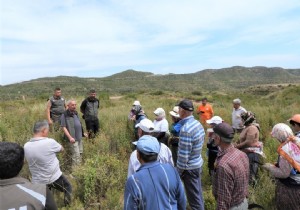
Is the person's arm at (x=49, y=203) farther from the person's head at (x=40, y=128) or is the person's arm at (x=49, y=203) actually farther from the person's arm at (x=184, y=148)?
the person's arm at (x=184, y=148)

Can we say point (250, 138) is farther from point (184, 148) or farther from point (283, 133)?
point (283, 133)

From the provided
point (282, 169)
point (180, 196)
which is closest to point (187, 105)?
point (282, 169)

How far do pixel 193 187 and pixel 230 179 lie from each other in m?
1.68

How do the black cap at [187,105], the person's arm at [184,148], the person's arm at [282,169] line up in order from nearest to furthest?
1. the person's arm at [282,169]
2. the person's arm at [184,148]
3. the black cap at [187,105]

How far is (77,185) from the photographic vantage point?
609cm

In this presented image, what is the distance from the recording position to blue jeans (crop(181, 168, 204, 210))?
500cm

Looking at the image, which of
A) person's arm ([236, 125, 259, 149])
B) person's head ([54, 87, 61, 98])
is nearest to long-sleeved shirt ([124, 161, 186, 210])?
person's arm ([236, 125, 259, 149])

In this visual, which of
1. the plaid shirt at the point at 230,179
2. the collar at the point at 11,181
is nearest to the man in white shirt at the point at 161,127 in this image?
the plaid shirt at the point at 230,179

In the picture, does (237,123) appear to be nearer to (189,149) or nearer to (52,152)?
(189,149)

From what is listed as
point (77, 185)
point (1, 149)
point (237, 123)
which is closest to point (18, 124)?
point (77, 185)

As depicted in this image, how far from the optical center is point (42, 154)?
4.74m

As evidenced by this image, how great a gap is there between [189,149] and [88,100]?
15.5 ft

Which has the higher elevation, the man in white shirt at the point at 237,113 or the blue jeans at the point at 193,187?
the man in white shirt at the point at 237,113

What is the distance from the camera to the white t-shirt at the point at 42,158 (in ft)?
15.4
